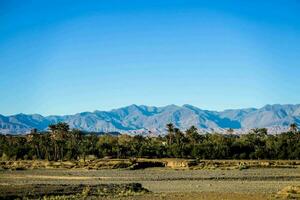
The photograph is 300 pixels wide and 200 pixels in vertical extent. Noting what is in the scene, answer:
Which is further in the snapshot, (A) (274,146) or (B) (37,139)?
(B) (37,139)

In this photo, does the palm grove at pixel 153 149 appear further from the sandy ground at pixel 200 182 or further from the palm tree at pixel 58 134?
the sandy ground at pixel 200 182

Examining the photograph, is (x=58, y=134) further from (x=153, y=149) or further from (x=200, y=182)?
(x=200, y=182)

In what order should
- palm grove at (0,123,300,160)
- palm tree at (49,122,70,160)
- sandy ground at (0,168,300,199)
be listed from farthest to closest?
1. palm tree at (49,122,70,160)
2. palm grove at (0,123,300,160)
3. sandy ground at (0,168,300,199)

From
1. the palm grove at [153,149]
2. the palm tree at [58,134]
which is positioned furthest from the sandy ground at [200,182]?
the palm tree at [58,134]

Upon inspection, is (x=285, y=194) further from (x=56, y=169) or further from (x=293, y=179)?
(x=56, y=169)

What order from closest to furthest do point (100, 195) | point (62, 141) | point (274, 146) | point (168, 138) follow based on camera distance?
point (100, 195), point (274, 146), point (62, 141), point (168, 138)

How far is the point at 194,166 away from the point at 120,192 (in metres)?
47.4

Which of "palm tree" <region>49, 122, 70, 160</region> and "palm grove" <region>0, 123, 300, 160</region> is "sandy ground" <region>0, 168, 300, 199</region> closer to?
"palm grove" <region>0, 123, 300, 160</region>

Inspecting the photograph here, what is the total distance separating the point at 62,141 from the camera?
124 m

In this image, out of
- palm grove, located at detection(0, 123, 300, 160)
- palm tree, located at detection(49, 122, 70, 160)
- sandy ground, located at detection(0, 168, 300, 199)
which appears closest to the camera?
sandy ground, located at detection(0, 168, 300, 199)

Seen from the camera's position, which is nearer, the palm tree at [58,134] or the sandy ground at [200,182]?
the sandy ground at [200,182]

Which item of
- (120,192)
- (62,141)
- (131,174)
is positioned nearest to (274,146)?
(131,174)

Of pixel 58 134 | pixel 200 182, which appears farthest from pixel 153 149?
pixel 200 182

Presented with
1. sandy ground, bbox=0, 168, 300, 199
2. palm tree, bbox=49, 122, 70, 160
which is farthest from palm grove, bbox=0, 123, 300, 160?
sandy ground, bbox=0, 168, 300, 199
